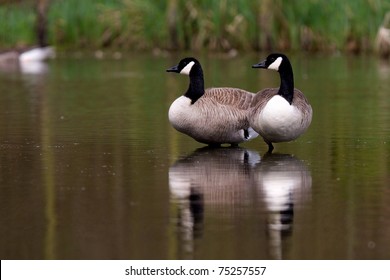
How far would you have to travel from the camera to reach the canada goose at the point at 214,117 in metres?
12.2

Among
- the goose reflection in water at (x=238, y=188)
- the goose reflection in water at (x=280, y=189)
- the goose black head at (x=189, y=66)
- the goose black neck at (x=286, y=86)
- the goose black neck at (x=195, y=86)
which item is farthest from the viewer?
the goose black head at (x=189, y=66)

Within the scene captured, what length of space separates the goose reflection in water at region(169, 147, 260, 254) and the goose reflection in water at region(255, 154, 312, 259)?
5.0 inches

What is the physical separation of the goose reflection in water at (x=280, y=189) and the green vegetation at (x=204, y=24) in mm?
18615

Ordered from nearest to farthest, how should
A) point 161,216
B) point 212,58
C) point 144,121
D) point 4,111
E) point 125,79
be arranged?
point 161,216 < point 144,121 < point 4,111 < point 125,79 < point 212,58

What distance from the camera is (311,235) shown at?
24.3 ft

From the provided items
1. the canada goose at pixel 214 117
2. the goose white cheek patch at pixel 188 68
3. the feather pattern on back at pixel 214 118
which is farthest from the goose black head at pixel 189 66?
the feather pattern on back at pixel 214 118

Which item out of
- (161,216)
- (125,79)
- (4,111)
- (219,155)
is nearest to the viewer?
(161,216)

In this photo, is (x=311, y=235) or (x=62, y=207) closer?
(x=311, y=235)

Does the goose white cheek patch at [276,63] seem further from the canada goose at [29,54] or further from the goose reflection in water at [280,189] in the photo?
Result: the canada goose at [29,54]

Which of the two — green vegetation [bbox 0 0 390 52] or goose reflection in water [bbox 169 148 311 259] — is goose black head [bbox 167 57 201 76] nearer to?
goose reflection in water [bbox 169 148 311 259]

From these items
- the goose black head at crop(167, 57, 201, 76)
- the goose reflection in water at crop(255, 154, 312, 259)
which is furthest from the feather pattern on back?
the goose reflection in water at crop(255, 154, 312, 259)

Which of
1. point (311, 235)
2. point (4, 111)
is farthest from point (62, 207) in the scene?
point (4, 111)

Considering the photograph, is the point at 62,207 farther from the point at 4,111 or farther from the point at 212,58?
the point at 212,58

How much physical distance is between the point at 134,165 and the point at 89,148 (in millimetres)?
1418
